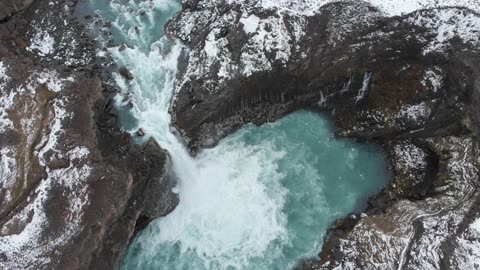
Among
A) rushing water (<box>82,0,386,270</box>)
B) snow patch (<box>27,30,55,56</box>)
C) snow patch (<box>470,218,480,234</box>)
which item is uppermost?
snow patch (<box>27,30,55,56</box>)

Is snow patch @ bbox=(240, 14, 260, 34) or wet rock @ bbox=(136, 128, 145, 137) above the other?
snow patch @ bbox=(240, 14, 260, 34)

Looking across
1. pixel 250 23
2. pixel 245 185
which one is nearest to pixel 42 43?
pixel 250 23

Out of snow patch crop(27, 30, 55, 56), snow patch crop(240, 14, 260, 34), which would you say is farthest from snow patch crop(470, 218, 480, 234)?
snow patch crop(27, 30, 55, 56)

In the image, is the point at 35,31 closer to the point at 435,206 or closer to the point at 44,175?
the point at 44,175

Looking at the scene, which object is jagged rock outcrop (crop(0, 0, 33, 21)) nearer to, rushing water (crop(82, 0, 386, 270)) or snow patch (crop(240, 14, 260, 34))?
rushing water (crop(82, 0, 386, 270))

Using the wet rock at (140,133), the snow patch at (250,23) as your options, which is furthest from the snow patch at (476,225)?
the wet rock at (140,133)

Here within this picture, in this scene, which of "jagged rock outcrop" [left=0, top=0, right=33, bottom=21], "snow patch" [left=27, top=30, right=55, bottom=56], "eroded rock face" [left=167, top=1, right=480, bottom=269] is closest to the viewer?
"eroded rock face" [left=167, top=1, right=480, bottom=269]

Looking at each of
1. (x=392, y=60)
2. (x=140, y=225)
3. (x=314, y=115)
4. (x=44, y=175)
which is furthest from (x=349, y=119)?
(x=44, y=175)
